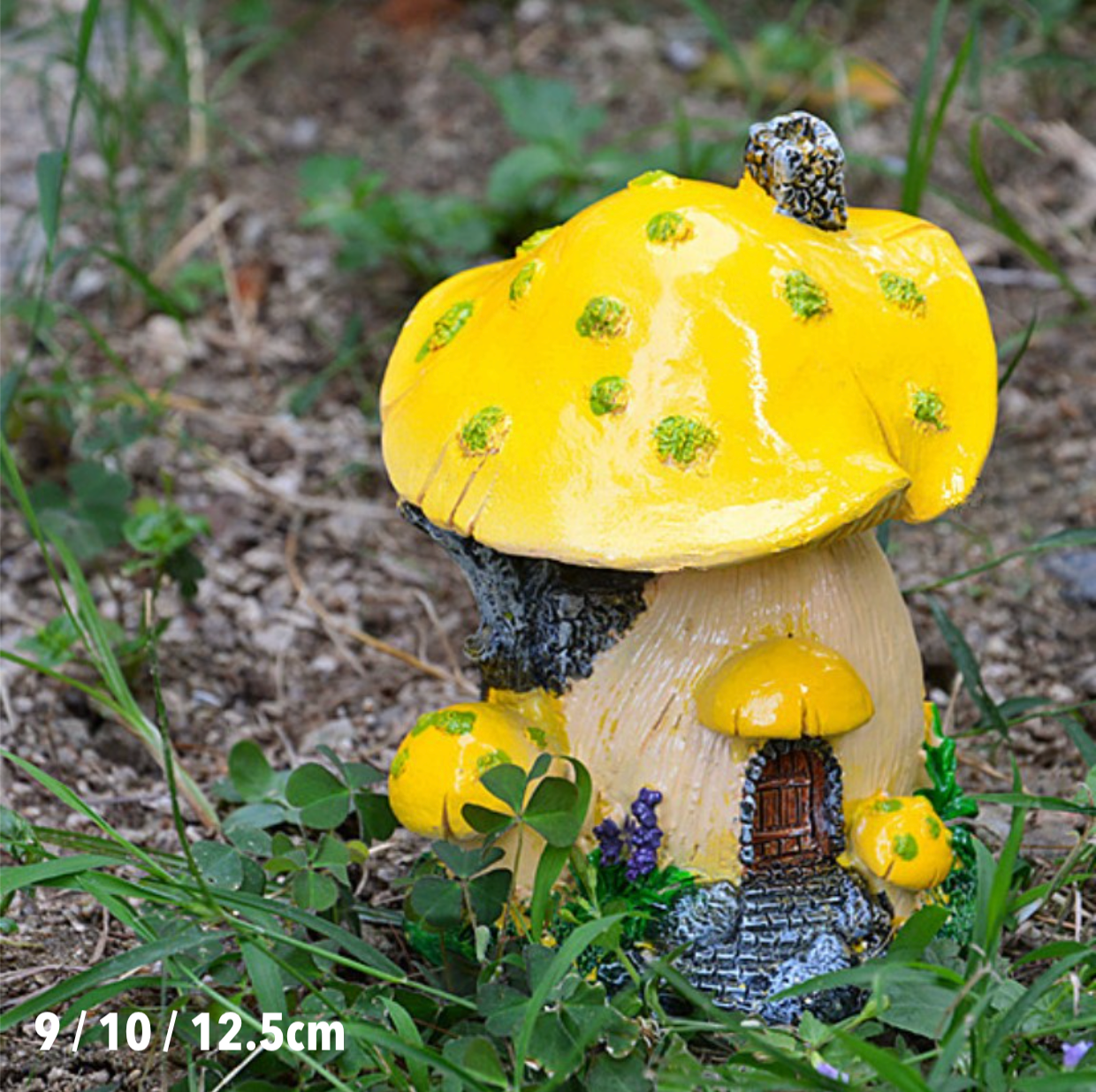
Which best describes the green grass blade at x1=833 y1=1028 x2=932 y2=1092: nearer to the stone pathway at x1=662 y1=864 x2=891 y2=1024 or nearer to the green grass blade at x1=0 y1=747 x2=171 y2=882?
the stone pathway at x1=662 y1=864 x2=891 y2=1024

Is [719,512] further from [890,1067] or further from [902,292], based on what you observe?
[890,1067]

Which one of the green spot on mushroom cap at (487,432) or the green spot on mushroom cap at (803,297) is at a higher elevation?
the green spot on mushroom cap at (803,297)

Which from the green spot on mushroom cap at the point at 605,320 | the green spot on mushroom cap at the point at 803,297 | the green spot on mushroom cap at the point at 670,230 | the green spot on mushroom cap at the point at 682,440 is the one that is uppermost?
the green spot on mushroom cap at the point at 670,230

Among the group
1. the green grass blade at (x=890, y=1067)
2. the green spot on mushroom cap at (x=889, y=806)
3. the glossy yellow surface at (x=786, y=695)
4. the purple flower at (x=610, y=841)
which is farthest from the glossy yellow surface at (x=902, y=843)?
the green grass blade at (x=890, y=1067)

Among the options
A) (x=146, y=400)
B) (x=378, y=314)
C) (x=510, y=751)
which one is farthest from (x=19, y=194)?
(x=510, y=751)

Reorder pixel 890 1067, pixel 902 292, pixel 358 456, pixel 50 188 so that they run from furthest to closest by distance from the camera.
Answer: pixel 358 456 → pixel 50 188 → pixel 902 292 → pixel 890 1067

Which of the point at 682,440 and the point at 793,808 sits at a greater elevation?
the point at 682,440

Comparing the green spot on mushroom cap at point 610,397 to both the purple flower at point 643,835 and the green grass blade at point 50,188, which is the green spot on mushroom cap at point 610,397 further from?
the green grass blade at point 50,188

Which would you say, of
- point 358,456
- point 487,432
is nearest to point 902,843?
point 487,432
